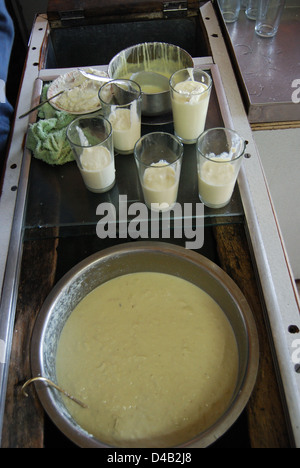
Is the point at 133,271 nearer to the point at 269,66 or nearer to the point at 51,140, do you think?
the point at 51,140

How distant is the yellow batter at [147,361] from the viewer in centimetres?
84

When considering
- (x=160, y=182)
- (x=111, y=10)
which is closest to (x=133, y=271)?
(x=160, y=182)

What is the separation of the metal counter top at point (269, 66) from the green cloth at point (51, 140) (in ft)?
1.98

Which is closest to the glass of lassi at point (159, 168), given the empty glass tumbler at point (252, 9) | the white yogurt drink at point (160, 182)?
the white yogurt drink at point (160, 182)

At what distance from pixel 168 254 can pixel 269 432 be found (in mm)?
453

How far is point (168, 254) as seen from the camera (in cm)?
102

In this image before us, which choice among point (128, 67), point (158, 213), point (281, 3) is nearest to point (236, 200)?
point (158, 213)

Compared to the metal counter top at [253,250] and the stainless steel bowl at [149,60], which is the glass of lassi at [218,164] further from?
the stainless steel bowl at [149,60]

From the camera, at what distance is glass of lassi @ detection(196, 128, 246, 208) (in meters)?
0.99

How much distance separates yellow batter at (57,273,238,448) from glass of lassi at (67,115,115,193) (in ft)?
0.89

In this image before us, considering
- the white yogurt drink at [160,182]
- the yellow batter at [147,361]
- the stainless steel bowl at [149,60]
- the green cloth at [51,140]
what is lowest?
the yellow batter at [147,361]

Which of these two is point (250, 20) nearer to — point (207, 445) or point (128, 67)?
point (128, 67)

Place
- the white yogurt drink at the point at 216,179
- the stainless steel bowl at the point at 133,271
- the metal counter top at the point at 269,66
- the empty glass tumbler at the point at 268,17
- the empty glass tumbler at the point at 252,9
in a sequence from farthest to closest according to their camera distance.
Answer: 1. the empty glass tumbler at the point at 252,9
2. the empty glass tumbler at the point at 268,17
3. the metal counter top at the point at 269,66
4. the white yogurt drink at the point at 216,179
5. the stainless steel bowl at the point at 133,271
